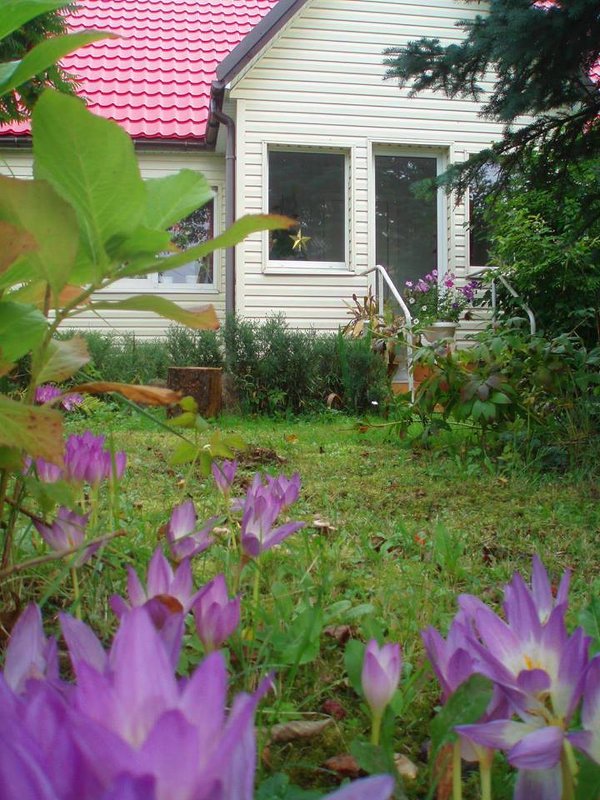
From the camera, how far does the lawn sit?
1067mm

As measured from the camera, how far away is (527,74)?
4000 mm

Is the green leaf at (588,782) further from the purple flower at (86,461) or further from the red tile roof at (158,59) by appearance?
the red tile roof at (158,59)

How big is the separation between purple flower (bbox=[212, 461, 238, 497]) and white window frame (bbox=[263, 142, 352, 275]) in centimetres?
874

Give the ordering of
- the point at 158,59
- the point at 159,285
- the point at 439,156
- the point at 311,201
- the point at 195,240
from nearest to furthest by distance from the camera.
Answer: the point at 159,285 → the point at 439,156 → the point at 311,201 → the point at 195,240 → the point at 158,59

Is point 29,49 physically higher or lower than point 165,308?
higher

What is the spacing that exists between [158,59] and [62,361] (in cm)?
1275

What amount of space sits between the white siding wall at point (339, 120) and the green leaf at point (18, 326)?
925 cm

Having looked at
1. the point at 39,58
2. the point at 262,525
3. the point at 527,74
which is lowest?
the point at 262,525

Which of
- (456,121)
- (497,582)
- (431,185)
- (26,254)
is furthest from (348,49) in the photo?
(26,254)

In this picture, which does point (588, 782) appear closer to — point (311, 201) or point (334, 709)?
point (334, 709)

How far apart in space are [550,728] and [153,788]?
0.99 ft

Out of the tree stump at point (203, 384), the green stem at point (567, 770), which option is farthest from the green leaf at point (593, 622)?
the tree stump at point (203, 384)

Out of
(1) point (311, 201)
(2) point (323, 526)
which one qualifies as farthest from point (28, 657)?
(1) point (311, 201)

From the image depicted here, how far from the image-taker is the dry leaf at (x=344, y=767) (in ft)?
3.03
